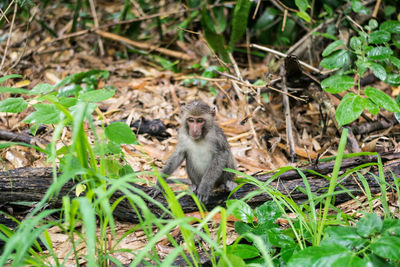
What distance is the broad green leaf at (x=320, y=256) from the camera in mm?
2662

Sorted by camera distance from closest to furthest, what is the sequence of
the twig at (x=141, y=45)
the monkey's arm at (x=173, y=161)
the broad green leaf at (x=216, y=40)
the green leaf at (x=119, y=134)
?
the green leaf at (x=119, y=134), the monkey's arm at (x=173, y=161), the broad green leaf at (x=216, y=40), the twig at (x=141, y=45)

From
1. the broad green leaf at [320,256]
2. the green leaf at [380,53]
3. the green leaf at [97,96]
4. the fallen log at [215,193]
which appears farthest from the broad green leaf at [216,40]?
the broad green leaf at [320,256]

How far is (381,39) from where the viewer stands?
470 centimetres

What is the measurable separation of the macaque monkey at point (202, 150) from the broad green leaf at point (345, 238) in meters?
2.25

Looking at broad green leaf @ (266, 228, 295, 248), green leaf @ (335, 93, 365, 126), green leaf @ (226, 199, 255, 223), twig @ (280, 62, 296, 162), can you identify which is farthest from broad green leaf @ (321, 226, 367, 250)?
twig @ (280, 62, 296, 162)

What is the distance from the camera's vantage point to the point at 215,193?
16.5ft

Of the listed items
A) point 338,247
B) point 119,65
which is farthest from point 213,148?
point 119,65

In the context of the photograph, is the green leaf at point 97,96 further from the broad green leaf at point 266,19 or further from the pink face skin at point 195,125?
the broad green leaf at point 266,19

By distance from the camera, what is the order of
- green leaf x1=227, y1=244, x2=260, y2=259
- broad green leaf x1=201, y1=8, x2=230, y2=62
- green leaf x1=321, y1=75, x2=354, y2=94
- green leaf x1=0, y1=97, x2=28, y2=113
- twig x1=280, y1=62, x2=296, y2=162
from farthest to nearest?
broad green leaf x1=201, y1=8, x2=230, y2=62 < twig x1=280, y1=62, x2=296, y2=162 < green leaf x1=321, y1=75, x2=354, y2=94 < green leaf x1=0, y1=97, x2=28, y2=113 < green leaf x1=227, y1=244, x2=260, y2=259

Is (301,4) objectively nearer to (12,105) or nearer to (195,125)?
(195,125)

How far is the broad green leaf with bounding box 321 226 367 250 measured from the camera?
2785 millimetres

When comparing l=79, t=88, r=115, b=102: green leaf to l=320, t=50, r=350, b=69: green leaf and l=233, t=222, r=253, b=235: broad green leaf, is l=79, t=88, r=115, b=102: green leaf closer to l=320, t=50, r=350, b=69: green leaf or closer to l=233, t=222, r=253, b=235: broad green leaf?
l=233, t=222, r=253, b=235: broad green leaf

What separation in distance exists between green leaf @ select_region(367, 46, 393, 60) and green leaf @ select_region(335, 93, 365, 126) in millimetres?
761

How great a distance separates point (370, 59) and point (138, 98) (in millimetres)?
3886
